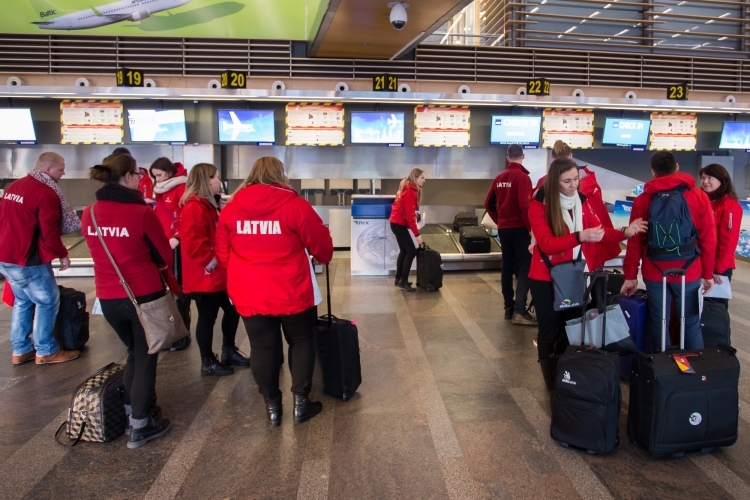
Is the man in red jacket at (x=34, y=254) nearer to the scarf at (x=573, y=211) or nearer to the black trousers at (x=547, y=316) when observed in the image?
the black trousers at (x=547, y=316)

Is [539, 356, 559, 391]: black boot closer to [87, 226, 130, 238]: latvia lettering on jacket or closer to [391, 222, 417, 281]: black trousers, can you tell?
[87, 226, 130, 238]: latvia lettering on jacket

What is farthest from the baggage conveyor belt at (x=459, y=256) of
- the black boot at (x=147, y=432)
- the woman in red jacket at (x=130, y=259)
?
the woman in red jacket at (x=130, y=259)


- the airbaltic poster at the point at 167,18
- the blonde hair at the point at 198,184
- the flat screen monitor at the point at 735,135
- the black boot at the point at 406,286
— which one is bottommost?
the black boot at the point at 406,286

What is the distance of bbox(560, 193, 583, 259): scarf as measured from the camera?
360cm

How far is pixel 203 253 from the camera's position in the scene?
4.16 metres

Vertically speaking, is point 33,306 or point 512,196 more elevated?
point 512,196

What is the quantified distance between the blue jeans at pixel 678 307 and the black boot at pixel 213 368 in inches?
113

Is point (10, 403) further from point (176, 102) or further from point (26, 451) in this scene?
point (176, 102)

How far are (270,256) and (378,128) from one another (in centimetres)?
652

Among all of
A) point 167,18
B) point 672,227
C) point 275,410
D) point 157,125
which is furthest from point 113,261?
point 167,18

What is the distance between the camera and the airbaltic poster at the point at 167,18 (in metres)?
8.84

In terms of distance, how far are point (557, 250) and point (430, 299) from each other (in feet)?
11.8

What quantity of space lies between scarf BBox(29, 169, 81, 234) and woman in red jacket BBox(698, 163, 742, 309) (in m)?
4.50

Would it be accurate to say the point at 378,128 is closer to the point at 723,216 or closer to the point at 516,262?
the point at 516,262
